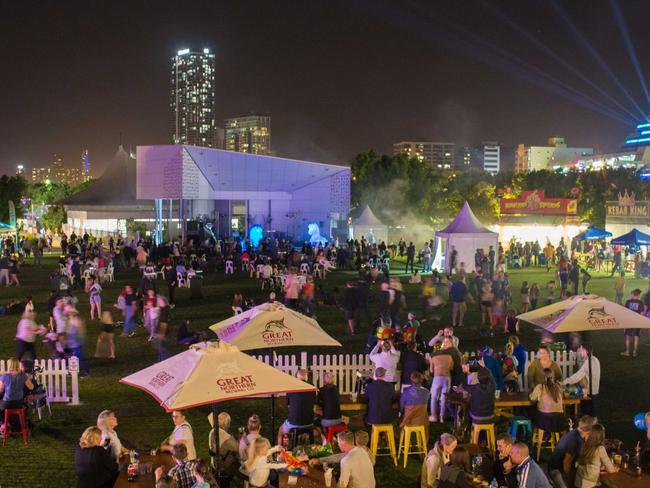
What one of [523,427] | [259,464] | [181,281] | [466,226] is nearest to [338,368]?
[523,427]

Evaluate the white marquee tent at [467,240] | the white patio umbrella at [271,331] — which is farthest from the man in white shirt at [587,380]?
the white marquee tent at [467,240]

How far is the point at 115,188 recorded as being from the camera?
52.6 m

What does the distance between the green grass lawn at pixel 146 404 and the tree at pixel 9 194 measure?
48.4 m

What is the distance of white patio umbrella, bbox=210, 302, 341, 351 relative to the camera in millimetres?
9852

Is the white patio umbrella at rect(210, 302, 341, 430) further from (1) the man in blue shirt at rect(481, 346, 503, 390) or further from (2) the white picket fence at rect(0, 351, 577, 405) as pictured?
(1) the man in blue shirt at rect(481, 346, 503, 390)

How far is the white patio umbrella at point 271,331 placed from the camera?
9.85 metres

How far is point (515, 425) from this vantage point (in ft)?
28.1

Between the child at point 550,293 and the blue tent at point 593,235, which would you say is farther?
the blue tent at point 593,235

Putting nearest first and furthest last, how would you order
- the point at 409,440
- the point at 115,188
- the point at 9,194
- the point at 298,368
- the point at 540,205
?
the point at 409,440
the point at 298,368
the point at 540,205
the point at 115,188
the point at 9,194

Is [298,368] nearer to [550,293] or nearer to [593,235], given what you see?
[550,293]

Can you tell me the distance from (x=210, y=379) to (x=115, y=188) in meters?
48.7

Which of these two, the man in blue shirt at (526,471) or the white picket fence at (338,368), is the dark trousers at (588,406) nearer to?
the white picket fence at (338,368)

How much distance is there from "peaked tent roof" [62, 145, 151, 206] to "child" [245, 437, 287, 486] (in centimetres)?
4537

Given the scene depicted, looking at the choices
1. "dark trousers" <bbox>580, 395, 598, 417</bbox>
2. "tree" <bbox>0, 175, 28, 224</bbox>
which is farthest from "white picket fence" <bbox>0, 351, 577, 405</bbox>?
"tree" <bbox>0, 175, 28, 224</bbox>
